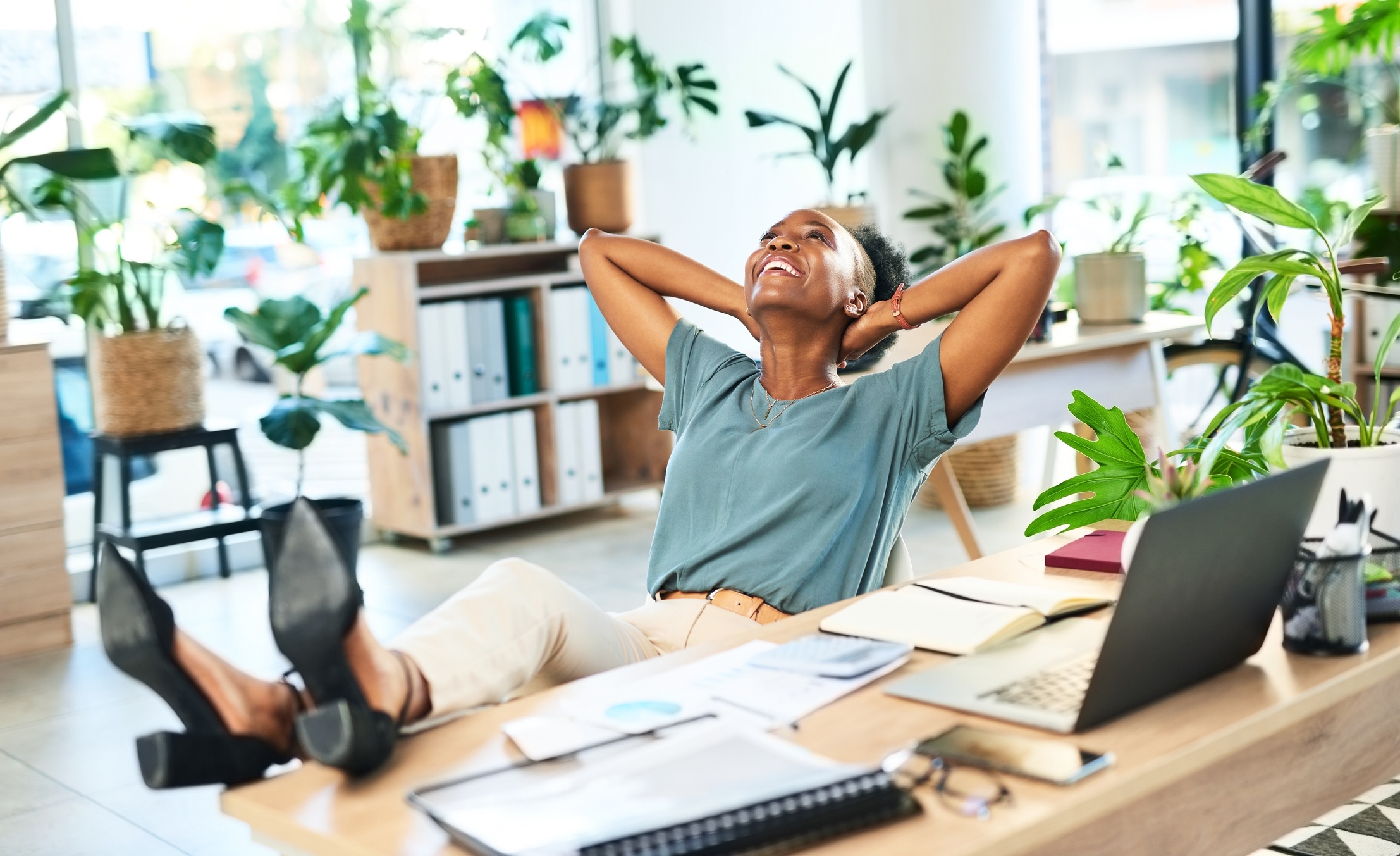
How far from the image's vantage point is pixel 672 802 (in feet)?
3.38

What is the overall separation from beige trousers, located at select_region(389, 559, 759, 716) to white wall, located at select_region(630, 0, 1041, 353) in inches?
159

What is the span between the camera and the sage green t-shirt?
199 cm

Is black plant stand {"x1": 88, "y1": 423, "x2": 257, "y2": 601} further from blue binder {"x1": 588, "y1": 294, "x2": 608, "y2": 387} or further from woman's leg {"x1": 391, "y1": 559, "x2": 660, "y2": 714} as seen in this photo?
woman's leg {"x1": 391, "y1": 559, "x2": 660, "y2": 714}

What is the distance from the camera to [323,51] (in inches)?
196

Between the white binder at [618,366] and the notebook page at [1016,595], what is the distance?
361 cm

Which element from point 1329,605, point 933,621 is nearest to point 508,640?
point 933,621

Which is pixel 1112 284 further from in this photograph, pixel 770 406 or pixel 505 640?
pixel 505 640

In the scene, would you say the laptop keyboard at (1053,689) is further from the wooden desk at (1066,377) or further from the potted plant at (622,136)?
the potted plant at (622,136)

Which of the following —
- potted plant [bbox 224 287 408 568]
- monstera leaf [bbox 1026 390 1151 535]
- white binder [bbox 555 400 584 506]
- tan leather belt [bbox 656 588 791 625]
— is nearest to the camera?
monstera leaf [bbox 1026 390 1151 535]

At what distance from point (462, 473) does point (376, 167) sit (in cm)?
103

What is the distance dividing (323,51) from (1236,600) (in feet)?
14.3

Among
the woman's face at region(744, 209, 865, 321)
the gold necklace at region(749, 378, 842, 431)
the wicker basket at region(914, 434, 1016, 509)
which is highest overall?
the woman's face at region(744, 209, 865, 321)

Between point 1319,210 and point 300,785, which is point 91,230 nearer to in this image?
point 300,785

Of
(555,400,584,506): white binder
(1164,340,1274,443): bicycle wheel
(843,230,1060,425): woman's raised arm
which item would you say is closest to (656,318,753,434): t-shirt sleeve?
(843,230,1060,425): woman's raised arm
